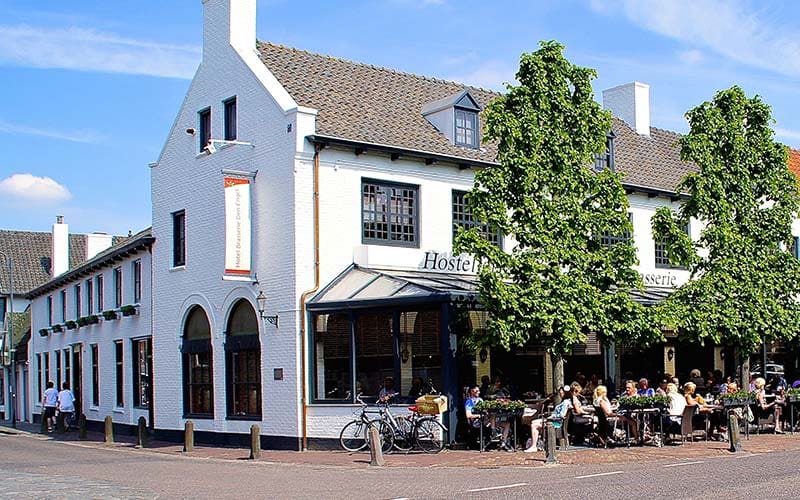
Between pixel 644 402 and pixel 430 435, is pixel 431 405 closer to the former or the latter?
pixel 430 435

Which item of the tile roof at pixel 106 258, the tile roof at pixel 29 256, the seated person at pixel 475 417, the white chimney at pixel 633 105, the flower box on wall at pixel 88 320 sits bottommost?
the seated person at pixel 475 417

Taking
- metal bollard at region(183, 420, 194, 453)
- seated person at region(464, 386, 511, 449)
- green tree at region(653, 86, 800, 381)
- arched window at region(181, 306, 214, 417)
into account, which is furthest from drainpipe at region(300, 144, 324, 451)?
green tree at region(653, 86, 800, 381)

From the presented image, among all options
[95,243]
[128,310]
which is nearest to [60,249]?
[95,243]

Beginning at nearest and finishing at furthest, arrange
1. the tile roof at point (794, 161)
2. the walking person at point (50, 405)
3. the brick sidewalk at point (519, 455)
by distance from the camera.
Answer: the brick sidewalk at point (519, 455) → the walking person at point (50, 405) → the tile roof at point (794, 161)

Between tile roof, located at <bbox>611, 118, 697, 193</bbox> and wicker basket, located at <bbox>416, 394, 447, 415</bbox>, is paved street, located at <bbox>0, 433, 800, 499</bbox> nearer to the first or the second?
wicker basket, located at <bbox>416, 394, 447, 415</bbox>

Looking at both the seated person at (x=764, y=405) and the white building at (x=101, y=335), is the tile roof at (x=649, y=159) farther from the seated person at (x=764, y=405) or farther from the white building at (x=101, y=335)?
the white building at (x=101, y=335)

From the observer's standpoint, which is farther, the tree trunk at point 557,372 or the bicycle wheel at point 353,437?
the bicycle wheel at point 353,437

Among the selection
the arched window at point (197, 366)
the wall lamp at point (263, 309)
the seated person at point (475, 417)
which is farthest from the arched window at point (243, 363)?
the seated person at point (475, 417)

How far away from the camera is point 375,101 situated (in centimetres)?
2620

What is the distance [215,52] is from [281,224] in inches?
232

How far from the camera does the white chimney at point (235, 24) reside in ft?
85.5

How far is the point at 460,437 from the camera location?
21.0 m

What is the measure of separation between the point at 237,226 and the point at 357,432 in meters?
5.73

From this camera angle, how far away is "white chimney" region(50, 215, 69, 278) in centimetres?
4512
